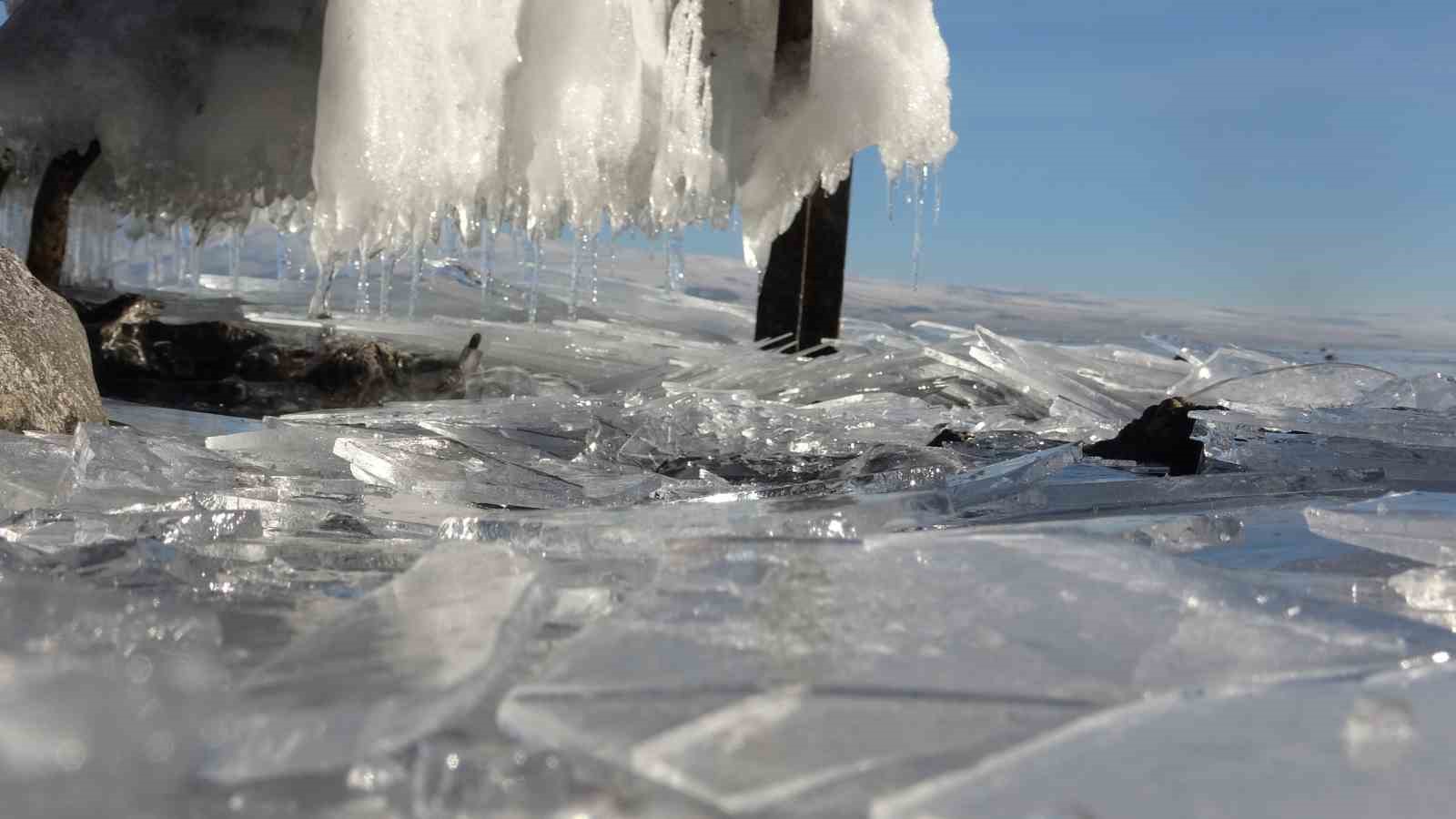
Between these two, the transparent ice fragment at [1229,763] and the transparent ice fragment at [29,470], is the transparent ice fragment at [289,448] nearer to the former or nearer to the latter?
the transparent ice fragment at [29,470]

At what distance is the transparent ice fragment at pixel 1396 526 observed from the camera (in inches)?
67.9

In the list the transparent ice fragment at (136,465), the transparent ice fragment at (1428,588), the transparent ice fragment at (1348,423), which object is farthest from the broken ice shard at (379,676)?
the transparent ice fragment at (1348,423)

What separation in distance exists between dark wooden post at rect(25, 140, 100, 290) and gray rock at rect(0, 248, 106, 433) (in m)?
2.79

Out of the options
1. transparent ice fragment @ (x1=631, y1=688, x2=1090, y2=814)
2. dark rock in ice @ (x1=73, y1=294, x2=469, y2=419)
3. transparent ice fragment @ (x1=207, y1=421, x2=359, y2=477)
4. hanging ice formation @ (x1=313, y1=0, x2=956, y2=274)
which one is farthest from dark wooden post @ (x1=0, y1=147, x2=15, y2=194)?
transparent ice fragment @ (x1=631, y1=688, x2=1090, y2=814)

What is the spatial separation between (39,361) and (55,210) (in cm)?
334

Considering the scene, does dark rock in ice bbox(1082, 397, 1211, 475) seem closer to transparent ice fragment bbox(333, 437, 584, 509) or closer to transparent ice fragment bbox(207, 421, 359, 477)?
transparent ice fragment bbox(333, 437, 584, 509)

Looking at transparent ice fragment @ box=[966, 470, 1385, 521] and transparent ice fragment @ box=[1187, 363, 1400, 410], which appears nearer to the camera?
transparent ice fragment @ box=[966, 470, 1385, 521]

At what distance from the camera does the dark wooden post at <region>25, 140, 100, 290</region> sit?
5.62 m

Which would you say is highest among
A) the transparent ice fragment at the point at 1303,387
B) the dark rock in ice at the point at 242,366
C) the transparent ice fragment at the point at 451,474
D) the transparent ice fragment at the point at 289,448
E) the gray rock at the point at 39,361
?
the transparent ice fragment at the point at 1303,387

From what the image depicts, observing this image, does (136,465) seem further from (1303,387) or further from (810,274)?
(810,274)

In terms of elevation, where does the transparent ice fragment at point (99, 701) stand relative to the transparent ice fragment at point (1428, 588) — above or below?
below

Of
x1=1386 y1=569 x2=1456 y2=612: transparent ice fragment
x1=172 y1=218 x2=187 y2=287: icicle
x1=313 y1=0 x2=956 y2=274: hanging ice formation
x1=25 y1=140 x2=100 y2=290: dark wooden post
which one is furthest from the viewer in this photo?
x1=172 y1=218 x2=187 y2=287: icicle

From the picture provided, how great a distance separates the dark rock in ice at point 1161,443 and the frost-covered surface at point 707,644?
49cm

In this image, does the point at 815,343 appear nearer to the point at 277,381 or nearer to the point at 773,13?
the point at 773,13
